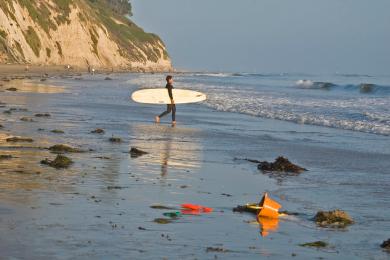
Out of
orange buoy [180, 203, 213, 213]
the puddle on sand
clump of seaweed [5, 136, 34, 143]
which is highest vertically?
orange buoy [180, 203, 213, 213]

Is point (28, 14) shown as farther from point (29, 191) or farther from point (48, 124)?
point (29, 191)

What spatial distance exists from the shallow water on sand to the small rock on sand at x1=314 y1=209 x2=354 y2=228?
188 millimetres

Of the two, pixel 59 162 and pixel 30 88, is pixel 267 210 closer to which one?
pixel 59 162

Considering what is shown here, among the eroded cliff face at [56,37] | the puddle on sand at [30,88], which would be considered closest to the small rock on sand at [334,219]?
the puddle on sand at [30,88]

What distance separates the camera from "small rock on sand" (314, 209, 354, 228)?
401 inches

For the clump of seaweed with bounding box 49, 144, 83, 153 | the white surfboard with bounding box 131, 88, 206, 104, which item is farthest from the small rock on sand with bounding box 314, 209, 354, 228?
the white surfboard with bounding box 131, 88, 206, 104

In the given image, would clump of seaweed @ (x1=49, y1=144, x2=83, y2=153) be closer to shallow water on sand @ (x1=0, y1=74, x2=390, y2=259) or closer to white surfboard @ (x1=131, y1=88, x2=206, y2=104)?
shallow water on sand @ (x1=0, y1=74, x2=390, y2=259)

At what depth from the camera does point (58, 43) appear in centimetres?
11181

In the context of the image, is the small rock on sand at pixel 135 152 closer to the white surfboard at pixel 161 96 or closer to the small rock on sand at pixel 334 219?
the small rock on sand at pixel 334 219

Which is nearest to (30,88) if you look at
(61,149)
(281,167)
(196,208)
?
(61,149)

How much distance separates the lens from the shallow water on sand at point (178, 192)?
332 inches

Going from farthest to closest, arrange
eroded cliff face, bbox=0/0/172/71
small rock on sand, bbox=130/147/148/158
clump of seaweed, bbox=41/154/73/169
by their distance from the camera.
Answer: eroded cliff face, bbox=0/0/172/71
small rock on sand, bbox=130/147/148/158
clump of seaweed, bbox=41/154/73/169

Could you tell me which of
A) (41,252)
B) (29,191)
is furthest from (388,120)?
(41,252)

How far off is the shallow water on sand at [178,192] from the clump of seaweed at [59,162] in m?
0.17
